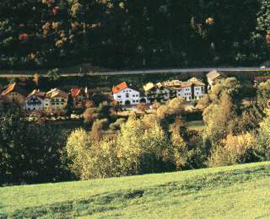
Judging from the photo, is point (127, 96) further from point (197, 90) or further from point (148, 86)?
point (197, 90)

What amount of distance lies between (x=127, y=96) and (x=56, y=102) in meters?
6.82

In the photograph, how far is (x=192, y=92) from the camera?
4900cm

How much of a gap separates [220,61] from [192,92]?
782cm

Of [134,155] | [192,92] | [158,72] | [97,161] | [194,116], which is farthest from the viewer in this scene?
[158,72]

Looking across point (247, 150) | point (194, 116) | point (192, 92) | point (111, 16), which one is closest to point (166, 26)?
point (111, 16)

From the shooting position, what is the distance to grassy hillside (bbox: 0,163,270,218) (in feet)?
49.3

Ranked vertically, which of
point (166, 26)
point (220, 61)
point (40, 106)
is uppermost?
point (166, 26)

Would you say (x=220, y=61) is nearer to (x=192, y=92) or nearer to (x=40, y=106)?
(x=192, y=92)

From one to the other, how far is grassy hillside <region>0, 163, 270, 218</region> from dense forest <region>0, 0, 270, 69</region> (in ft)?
118

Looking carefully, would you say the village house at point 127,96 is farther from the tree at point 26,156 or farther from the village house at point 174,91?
the tree at point 26,156

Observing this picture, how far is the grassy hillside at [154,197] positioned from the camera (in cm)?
1503

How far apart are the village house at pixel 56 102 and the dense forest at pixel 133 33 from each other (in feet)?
21.7

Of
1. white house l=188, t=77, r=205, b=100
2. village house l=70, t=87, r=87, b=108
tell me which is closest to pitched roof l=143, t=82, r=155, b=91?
white house l=188, t=77, r=205, b=100

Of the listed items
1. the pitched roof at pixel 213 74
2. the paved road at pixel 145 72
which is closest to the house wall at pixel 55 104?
the paved road at pixel 145 72
